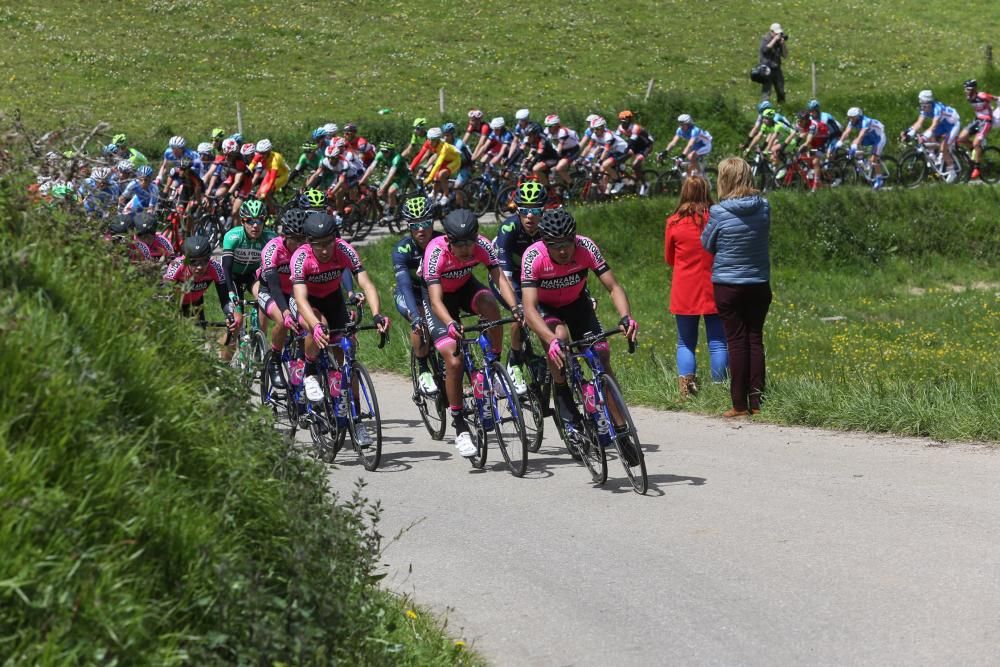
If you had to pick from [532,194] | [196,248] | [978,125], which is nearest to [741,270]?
[532,194]

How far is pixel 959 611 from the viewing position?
6.31 metres

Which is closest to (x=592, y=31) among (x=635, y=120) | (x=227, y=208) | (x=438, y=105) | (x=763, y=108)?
(x=438, y=105)

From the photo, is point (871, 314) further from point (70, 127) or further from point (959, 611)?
point (70, 127)

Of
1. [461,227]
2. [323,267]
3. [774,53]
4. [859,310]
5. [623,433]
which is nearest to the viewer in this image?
[623,433]

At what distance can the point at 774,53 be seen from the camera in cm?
3972

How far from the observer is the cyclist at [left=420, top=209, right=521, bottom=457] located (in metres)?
10.6

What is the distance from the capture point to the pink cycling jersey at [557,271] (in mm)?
10156

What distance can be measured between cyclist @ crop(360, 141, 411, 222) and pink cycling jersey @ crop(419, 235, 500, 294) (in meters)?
15.7

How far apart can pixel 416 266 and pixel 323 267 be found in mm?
889

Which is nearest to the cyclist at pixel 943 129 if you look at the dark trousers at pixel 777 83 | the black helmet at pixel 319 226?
the dark trousers at pixel 777 83

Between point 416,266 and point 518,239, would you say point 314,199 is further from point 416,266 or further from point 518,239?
point 518,239

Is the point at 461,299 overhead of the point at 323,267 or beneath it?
beneath

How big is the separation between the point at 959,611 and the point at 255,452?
326 cm

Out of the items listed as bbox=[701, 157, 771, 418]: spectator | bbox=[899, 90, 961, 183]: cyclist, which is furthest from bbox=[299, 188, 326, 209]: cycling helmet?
bbox=[899, 90, 961, 183]: cyclist
